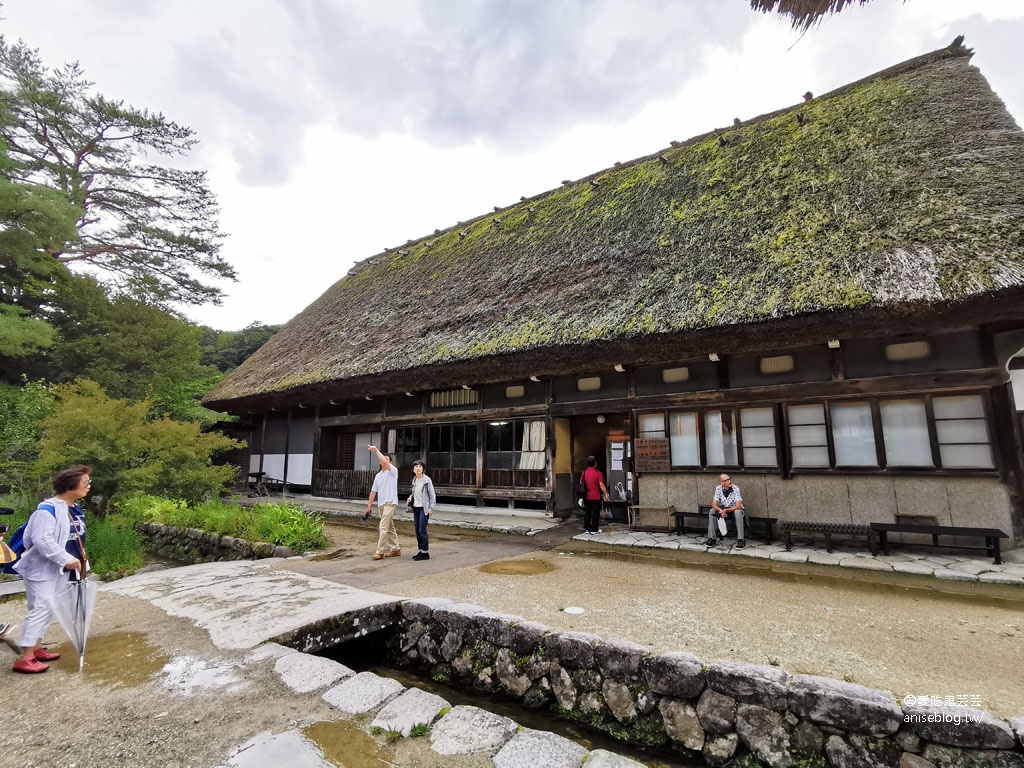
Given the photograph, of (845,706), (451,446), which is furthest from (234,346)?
(845,706)

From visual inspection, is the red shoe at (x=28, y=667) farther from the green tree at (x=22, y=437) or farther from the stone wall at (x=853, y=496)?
the green tree at (x=22, y=437)

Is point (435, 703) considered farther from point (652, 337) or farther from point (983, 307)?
point (983, 307)

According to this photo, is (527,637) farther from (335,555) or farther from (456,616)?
(335,555)

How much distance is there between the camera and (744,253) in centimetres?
670

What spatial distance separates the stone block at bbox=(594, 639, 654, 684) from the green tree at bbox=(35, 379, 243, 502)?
9.23 metres

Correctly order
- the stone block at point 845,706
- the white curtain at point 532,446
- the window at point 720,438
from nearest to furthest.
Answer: the stone block at point 845,706 < the window at point 720,438 < the white curtain at point 532,446

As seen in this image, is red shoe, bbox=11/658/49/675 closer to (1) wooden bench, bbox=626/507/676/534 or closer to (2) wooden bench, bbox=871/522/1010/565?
(1) wooden bench, bbox=626/507/676/534

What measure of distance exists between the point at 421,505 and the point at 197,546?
15.1ft

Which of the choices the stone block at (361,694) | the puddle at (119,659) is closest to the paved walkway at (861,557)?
the stone block at (361,694)

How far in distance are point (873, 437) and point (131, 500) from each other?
511 inches

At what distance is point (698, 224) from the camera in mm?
7887

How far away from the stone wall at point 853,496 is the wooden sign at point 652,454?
0.55 ft

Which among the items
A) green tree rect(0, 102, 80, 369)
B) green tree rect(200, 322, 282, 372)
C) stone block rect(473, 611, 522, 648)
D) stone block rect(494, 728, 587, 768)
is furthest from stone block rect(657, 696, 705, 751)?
green tree rect(200, 322, 282, 372)

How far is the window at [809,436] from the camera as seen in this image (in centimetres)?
650
